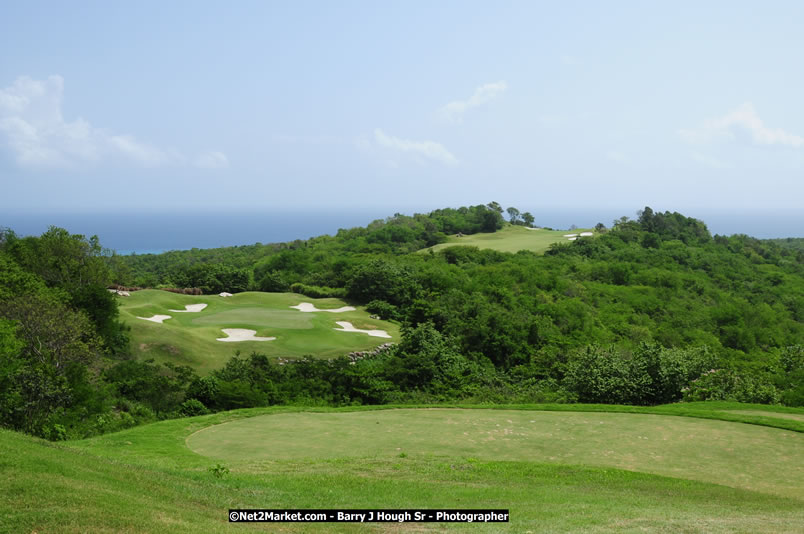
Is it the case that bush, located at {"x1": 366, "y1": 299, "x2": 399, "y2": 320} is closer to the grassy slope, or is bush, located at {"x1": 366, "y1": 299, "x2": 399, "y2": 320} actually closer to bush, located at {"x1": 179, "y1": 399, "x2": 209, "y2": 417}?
bush, located at {"x1": 179, "y1": 399, "x2": 209, "y2": 417}

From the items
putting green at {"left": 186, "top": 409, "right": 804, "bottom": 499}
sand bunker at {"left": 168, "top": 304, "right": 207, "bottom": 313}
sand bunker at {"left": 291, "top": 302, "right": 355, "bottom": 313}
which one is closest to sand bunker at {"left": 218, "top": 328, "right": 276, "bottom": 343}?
sand bunker at {"left": 168, "top": 304, "right": 207, "bottom": 313}

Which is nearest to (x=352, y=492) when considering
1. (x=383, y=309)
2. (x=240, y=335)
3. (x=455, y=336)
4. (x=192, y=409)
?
(x=192, y=409)

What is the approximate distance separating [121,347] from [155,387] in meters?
5.84

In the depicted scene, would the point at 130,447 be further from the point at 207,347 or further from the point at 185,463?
the point at 207,347

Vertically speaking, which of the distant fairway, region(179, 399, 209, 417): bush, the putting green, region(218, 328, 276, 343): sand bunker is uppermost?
the distant fairway

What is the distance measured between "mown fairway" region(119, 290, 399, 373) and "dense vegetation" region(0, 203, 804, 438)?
159 cm

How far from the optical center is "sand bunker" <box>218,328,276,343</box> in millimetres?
31441

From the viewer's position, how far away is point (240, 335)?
32219 mm

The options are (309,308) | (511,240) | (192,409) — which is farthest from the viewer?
(511,240)

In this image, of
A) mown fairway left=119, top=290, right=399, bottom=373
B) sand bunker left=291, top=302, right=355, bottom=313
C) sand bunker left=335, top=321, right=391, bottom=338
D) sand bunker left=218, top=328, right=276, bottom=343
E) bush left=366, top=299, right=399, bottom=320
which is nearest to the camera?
mown fairway left=119, top=290, right=399, bottom=373

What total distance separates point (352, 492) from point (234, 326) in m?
25.4

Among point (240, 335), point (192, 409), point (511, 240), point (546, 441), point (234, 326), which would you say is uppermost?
point (511, 240)

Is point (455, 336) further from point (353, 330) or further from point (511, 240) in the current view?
point (511, 240)


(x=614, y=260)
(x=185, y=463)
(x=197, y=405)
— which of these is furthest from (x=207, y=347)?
(x=614, y=260)
